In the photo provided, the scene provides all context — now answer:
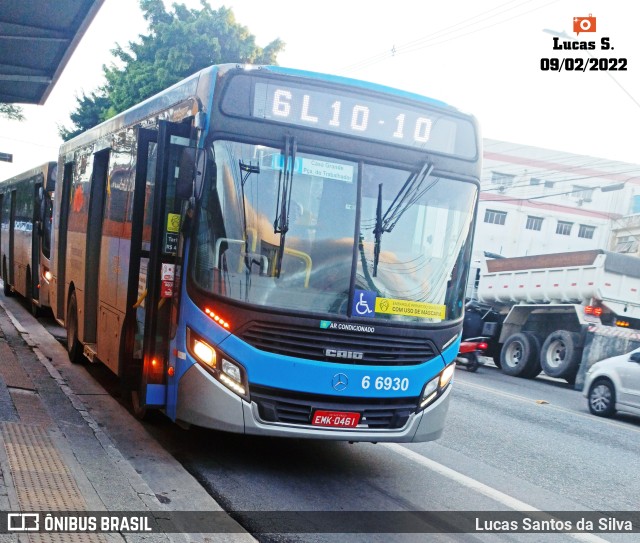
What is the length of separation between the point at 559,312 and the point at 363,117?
13328mm

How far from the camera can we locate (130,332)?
776cm

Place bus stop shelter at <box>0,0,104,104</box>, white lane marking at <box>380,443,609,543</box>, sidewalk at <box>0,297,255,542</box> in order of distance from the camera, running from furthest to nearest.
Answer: bus stop shelter at <box>0,0,104,104</box>
white lane marking at <box>380,443,609,543</box>
sidewalk at <box>0,297,255,542</box>

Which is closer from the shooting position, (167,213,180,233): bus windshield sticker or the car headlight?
the car headlight

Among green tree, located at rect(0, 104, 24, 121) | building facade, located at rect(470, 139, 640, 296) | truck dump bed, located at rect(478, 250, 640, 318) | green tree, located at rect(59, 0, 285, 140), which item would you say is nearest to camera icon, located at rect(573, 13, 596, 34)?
truck dump bed, located at rect(478, 250, 640, 318)

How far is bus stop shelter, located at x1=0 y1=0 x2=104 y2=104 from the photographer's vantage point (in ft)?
33.6

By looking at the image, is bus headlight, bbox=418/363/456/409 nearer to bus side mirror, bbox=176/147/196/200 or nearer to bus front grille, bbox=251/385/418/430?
bus front grille, bbox=251/385/418/430

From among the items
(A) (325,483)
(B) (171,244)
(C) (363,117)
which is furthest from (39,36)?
(A) (325,483)

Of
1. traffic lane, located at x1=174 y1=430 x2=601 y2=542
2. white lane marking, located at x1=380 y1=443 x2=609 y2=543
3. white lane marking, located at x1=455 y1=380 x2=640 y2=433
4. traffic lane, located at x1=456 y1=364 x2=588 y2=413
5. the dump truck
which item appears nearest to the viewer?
traffic lane, located at x1=174 y1=430 x2=601 y2=542

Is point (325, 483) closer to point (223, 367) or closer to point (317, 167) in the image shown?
point (223, 367)

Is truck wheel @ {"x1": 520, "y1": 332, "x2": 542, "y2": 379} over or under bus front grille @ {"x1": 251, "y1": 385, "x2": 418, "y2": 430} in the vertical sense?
under

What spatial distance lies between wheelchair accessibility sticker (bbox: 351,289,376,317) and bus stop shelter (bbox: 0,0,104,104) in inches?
219

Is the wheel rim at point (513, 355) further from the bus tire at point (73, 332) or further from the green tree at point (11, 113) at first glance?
the green tree at point (11, 113)

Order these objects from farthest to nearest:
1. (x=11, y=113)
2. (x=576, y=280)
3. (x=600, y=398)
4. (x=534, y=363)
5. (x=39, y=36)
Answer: (x=11, y=113) < (x=534, y=363) < (x=576, y=280) < (x=600, y=398) < (x=39, y=36)

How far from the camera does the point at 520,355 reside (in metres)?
19.4
